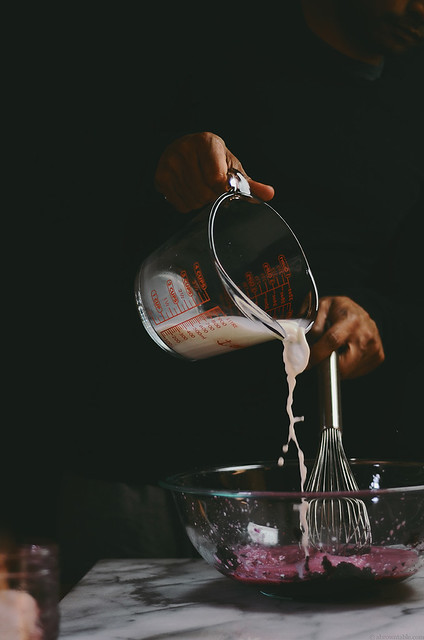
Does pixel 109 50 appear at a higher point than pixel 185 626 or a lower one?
higher

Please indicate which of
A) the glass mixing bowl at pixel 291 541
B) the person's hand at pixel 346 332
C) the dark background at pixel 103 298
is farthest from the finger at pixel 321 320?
the dark background at pixel 103 298

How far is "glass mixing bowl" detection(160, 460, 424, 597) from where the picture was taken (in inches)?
26.5

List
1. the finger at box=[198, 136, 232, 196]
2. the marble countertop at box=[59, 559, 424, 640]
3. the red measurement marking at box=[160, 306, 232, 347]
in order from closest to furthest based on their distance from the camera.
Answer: the marble countertop at box=[59, 559, 424, 640], the red measurement marking at box=[160, 306, 232, 347], the finger at box=[198, 136, 232, 196]

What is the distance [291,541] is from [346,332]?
37 cm

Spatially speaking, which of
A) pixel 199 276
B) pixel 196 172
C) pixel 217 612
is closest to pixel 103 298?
pixel 196 172

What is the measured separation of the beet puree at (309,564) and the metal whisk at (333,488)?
0.05ft

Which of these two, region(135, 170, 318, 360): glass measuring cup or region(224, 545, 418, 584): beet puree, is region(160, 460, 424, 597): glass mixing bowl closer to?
region(224, 545, 418, 584): beet puree

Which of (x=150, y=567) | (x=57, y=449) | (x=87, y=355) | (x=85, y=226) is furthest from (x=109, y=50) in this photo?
(x=150, y=567)

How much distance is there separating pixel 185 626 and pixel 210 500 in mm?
126

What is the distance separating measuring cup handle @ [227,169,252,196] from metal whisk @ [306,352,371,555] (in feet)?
0.82

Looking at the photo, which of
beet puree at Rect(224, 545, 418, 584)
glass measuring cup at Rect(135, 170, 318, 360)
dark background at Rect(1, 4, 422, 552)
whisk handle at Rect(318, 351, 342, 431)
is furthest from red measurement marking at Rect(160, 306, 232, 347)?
dark background at Rect(1, 4, 422, 552)

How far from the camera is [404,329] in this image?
4.45 feet

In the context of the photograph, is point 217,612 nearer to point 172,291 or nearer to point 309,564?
point 309,564

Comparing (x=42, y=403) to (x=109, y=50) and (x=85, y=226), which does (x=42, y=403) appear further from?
(x=109, y=50)
